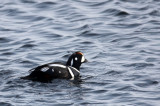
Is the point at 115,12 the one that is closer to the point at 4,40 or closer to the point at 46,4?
the point at 46,4

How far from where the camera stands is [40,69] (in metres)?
13.3

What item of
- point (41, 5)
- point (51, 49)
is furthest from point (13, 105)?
point (41, 5)

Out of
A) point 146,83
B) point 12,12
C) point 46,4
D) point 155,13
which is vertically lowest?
point 146,83

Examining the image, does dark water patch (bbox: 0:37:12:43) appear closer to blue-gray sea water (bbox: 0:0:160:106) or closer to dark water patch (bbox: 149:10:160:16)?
blue-gray sea water (bbox: 0:0:160:106)

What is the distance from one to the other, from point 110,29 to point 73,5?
3.61 meters

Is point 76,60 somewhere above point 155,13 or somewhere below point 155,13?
below

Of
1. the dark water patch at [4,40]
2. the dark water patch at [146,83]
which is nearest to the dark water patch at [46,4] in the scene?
the dark water patch at [4,40]

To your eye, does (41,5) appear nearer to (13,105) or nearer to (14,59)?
(14,59)

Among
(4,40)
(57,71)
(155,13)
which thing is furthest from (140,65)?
(155,13)

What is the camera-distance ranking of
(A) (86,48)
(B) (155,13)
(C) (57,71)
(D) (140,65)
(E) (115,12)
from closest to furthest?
1. (C) (57,71)
2. (D) (140,65)
3. (A) (86,48)
4. (B) (155,13)
5. (E) (115,12)

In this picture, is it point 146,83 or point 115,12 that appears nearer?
point 146,83

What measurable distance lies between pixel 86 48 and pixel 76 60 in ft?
7.82

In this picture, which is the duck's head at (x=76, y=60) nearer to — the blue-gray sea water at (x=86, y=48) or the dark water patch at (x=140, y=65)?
A: the blue-gray sea water at (x=86, y=48)

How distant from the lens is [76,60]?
46.9ft
